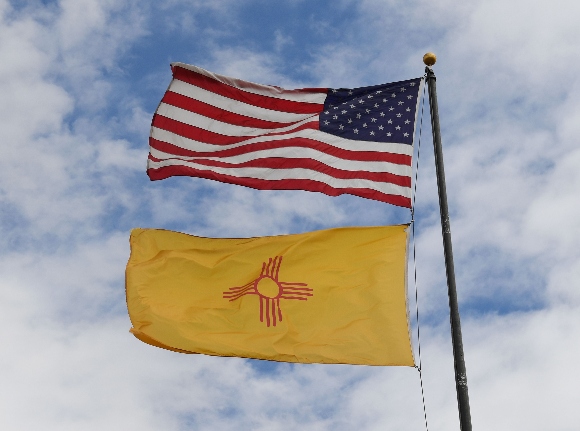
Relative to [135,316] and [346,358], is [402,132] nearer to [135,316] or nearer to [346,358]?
[346,358]

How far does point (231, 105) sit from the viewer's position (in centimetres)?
1411

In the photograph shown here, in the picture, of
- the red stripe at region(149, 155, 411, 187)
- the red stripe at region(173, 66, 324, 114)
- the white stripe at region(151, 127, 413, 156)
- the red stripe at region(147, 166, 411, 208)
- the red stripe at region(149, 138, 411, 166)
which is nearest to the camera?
the red stripe at region(147, 166, 411, 208)

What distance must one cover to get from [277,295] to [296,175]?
204cm

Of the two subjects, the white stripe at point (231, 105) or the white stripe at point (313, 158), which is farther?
the white stripe at point (231, 105)

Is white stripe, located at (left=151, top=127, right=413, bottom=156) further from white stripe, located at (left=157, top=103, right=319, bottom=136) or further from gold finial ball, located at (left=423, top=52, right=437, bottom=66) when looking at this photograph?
gold finial ball, located at (left=423, top=52, right=437, bottom=66)

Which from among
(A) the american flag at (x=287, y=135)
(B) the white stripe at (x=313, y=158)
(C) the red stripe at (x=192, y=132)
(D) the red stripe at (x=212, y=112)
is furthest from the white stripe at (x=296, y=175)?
(D) the red stripe at (x=212, y=112)

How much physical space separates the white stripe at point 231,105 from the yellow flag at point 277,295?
92.6 inches

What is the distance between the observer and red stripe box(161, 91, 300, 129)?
13.9 m

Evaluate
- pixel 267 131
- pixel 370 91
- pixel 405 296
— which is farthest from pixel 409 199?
pixel 267 131

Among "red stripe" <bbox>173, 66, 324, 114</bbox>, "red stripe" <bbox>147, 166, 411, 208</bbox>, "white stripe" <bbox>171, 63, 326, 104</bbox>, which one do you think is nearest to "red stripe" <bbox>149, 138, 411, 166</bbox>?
"red stripe" <bbox>147, 166, 411, 208</bbox>

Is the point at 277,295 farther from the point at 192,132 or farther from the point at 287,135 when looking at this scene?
the point at 192,132

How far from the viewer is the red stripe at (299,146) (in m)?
12.3

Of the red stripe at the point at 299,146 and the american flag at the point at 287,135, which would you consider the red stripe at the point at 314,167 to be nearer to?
the american flag at the point at 287,135

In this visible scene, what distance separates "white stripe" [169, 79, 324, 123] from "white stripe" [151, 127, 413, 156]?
0.58 metres
